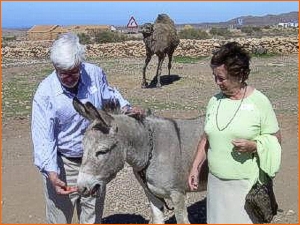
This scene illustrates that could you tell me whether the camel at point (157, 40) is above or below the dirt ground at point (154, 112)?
above

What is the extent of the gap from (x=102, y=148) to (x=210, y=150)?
0.78 meters

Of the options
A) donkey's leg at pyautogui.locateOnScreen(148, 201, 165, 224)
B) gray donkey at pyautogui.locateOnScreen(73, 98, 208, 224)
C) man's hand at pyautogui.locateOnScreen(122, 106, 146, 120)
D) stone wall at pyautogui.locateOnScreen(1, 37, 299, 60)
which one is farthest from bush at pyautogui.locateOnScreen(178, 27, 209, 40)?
man's hand at pyautogui.locateOnScreen(122, 106, 146, 120)

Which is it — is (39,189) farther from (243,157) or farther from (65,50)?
(243,157)

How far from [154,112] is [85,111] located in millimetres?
9290

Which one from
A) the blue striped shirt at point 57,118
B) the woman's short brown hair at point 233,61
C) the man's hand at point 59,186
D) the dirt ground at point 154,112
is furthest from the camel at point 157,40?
the woman's short brown hair at point 233,61

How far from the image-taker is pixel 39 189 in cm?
822

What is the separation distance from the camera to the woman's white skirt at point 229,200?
3939mm

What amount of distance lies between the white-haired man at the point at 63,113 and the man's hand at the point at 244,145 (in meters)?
1.31

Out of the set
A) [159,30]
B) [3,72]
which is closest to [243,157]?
[159,30]

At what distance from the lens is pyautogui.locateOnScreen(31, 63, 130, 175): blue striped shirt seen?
4.59 meters

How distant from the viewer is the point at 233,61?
384 centimetres

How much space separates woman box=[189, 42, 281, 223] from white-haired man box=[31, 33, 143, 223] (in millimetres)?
1094

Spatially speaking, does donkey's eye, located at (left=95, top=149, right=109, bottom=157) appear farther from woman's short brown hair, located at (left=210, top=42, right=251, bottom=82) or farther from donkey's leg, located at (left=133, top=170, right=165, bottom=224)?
donkey's leg, located at (left=133, top=170, right=165, bottom=224)

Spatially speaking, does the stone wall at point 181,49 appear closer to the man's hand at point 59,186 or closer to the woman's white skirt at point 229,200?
the man's hand at point 59,186
